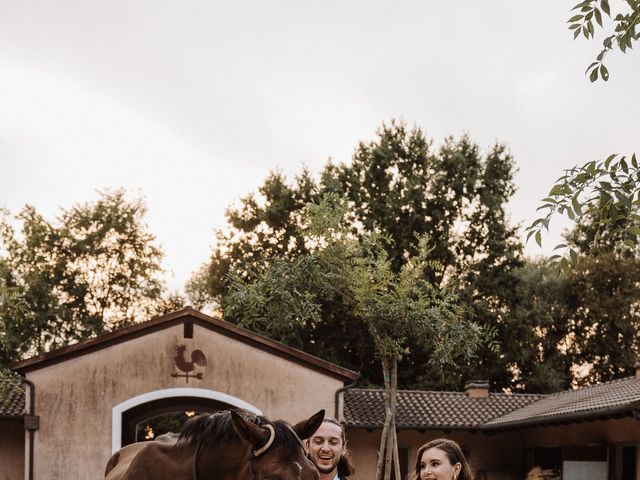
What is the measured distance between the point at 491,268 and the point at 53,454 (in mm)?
17274

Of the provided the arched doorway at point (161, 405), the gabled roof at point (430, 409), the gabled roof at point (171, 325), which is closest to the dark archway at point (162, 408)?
the arched doorway at point (161, 405)

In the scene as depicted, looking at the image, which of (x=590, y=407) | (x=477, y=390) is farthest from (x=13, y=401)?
(x=590, y=407)

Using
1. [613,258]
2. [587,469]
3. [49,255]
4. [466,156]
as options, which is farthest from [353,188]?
[587,469]

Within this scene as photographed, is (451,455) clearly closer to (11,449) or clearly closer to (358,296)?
(358,296)

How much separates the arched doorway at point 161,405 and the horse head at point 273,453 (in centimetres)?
1327

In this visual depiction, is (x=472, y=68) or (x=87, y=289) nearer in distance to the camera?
(x=472, y=68)

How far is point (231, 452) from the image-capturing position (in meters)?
3.49

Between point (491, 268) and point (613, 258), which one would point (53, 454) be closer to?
point (491, 268)

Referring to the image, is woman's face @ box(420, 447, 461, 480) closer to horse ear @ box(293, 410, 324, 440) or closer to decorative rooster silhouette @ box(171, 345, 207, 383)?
horse ear @ box(293, 410, 324, 440)

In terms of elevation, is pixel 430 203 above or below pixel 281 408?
above

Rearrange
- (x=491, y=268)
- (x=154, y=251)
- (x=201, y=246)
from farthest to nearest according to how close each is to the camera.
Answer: (x=154, y=251), (x=201, y=246), (x=491, y=268)

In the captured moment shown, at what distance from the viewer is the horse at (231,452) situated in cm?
326

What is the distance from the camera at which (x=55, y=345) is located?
32906 mm

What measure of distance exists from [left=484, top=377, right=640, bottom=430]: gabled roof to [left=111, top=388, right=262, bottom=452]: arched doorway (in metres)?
6.16
